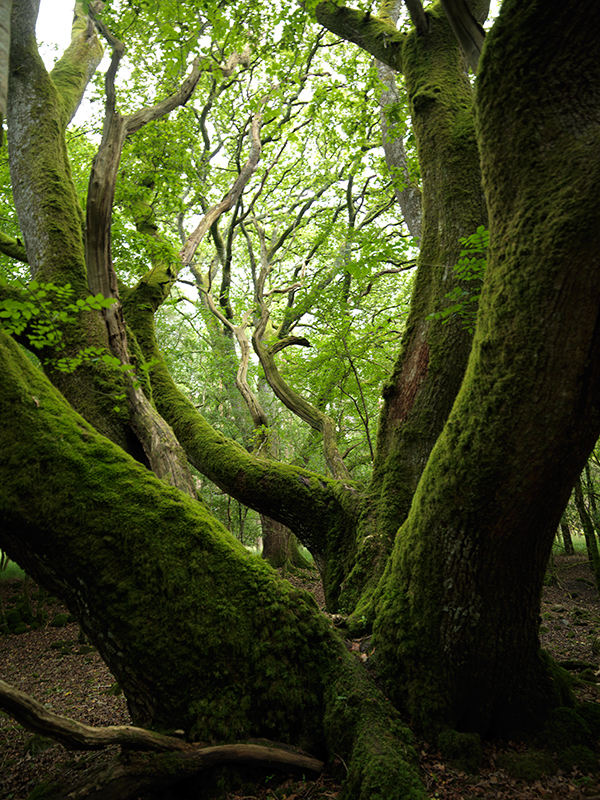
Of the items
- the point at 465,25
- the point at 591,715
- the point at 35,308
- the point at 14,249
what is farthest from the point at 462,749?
the point at 14,249

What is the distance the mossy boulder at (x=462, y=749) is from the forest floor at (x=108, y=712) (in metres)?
0.04

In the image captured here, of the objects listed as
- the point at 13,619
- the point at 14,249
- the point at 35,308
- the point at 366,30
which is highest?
the point at 366,30

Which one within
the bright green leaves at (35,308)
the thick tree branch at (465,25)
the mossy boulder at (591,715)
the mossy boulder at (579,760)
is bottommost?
the mossy boulder at (579,760)

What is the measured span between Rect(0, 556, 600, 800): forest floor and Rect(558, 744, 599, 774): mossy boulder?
0.11ft

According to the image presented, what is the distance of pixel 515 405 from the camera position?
204 cm

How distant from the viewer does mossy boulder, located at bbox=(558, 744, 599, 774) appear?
90.4 inches

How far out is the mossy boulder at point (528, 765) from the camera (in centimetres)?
225

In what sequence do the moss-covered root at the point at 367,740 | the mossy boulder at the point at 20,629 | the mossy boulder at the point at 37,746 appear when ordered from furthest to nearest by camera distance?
the mossy boulder at the point at 20,629 → the mossy boulder at the point at 37,746 → the moss-covered root at the point at 367,740

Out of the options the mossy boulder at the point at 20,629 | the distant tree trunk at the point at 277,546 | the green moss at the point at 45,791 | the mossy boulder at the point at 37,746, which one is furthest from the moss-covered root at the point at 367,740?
the distant tree trunk at the point at 277,546

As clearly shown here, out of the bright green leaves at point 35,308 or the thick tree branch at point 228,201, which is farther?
the thick tree branch at point 228,201

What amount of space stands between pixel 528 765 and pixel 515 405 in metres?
1.86

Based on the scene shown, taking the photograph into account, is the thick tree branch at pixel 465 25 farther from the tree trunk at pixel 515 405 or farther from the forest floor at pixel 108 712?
the forest floor at pixel 108 712

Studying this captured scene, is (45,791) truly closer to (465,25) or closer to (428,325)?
(428,325)

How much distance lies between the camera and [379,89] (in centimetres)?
541
